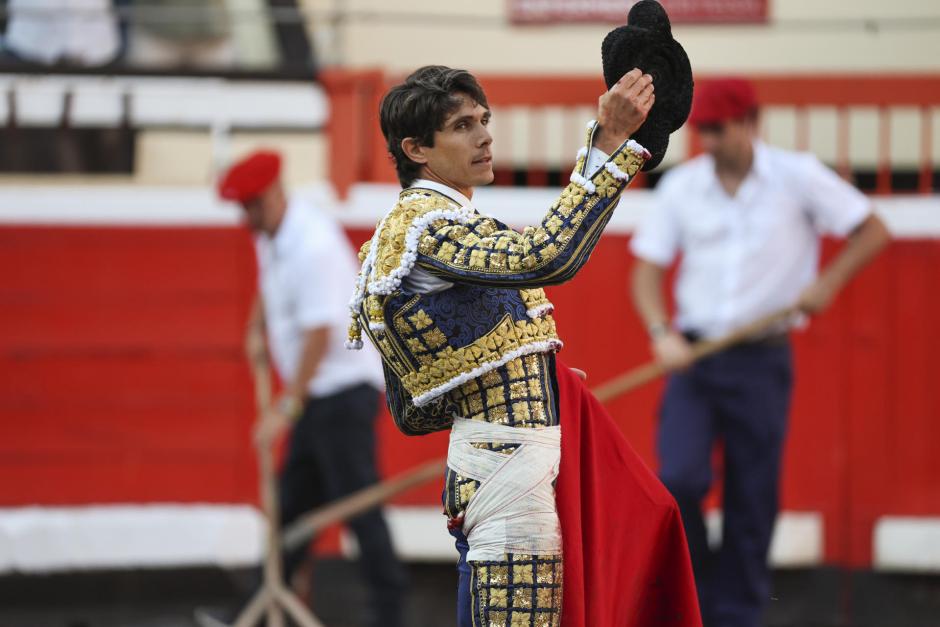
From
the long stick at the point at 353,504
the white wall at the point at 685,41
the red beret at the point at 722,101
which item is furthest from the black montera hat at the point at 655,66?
the white wall at the point at 685,41

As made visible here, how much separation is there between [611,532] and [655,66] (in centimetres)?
Answer: 82

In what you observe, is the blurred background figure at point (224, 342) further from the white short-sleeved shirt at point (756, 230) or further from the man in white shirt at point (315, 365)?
the white short-sleeved shirt at point (756, 230)

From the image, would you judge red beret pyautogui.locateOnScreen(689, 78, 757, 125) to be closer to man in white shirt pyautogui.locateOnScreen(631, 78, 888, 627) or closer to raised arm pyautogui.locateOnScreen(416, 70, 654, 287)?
man in white shirt pyautogui.locateOnScreen(631, 78, 888, 627)

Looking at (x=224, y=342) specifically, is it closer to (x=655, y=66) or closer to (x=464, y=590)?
(x=464, y=590)

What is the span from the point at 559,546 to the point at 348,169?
10.5 ft

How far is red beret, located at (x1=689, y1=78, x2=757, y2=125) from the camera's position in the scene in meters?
4.33

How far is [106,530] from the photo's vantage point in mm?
5602

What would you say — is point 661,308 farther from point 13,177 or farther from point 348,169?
point 13,177

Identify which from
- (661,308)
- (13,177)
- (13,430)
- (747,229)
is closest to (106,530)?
(13,430)

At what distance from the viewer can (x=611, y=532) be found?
2.67 meters

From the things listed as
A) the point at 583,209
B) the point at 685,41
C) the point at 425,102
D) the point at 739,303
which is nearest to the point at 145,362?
the point at 739,303

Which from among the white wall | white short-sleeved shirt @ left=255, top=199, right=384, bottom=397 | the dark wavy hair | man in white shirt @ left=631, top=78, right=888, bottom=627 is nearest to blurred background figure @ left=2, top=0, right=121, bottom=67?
the white wall

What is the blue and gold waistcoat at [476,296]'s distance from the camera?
234 centimetres

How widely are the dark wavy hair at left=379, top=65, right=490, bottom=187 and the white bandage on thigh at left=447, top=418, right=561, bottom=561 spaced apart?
0.50m
